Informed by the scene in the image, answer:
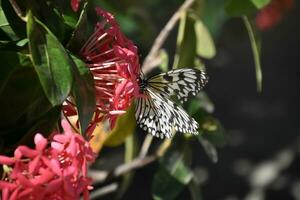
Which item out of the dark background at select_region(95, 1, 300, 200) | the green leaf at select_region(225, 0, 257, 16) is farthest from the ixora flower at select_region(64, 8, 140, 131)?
the dark background at select_region(95, 1, 300, 200)

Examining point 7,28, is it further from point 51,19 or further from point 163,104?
point 163,104

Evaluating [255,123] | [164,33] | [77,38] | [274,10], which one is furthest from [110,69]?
[255,123]

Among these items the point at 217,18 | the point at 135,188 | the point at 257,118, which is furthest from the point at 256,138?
the point at 217,18

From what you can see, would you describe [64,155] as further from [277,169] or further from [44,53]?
[277,169]

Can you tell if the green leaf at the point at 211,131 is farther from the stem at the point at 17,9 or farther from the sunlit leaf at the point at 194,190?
the stem at the point at 17,9

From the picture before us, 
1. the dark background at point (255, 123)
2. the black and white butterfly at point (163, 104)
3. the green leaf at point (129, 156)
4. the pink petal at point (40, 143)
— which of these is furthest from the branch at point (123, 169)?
the dark background at point (255, 123)

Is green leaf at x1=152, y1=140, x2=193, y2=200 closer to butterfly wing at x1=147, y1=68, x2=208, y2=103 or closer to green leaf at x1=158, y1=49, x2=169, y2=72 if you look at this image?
green leaf at x1=158, y1=49, x2=169, y2=72
